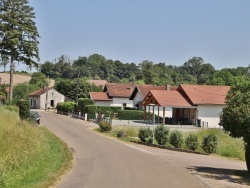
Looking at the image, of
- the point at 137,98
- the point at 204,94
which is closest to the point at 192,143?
the point at 204,94

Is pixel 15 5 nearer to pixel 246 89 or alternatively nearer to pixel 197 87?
pixel 197 87

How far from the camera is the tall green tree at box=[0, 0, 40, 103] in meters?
46.5

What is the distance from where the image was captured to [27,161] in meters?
15.8

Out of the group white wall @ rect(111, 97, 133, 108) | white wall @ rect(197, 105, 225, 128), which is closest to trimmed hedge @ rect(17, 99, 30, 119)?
white wall @ rect(197, 105, 225, 128)

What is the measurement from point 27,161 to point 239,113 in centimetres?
862

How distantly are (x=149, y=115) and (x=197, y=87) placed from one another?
762 cm

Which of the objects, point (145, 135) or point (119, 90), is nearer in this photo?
point (145, 135)

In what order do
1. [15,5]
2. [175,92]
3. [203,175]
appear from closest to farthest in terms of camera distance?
[203,175] → [15,5] → [175,92]

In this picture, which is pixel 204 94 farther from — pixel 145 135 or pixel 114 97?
pixel 145 135

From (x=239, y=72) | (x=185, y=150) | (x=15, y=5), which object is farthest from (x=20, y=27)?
(x=239, y=72)

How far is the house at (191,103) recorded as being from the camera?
49.3 metres

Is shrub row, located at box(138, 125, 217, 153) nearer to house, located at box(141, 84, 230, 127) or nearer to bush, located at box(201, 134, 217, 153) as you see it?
bush, located at box(201, 134, 217, 153)

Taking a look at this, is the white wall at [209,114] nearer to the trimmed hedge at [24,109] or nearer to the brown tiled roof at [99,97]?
the trimmed hedge at [24,109]

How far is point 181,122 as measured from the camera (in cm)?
4959
